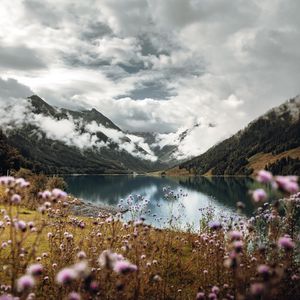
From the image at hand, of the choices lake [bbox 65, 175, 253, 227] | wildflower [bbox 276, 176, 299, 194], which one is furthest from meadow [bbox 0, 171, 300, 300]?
lake [bbox 65, 175, 253, 227]

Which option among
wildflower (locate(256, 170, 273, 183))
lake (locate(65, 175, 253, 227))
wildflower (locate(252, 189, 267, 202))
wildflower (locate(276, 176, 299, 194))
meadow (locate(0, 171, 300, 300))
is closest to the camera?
wildflower (locate(276, 176, 299, 194))

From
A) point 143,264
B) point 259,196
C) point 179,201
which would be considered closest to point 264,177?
point 259,196

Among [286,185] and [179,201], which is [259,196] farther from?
[179,201]

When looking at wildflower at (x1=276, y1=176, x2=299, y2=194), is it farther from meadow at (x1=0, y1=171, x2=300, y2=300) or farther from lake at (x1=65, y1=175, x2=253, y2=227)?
lake at (x1=65, y1=175, x2=253, y2=227)

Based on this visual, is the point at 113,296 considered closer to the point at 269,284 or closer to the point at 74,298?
the point at 74,298

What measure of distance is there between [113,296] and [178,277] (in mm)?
3533

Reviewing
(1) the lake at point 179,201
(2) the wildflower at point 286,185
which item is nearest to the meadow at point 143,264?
(2) the wildflower at point 286,185

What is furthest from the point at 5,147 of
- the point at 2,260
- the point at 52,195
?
the point at 52,195

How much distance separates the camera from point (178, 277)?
12.1 metres

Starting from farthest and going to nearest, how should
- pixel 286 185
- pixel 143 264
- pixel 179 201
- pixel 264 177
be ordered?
pixel 179 201 < pixel 143 264 < pixel 264 177 < pixel 286 185

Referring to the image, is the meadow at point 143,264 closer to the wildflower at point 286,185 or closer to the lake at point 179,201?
the wildflower at point 286,185

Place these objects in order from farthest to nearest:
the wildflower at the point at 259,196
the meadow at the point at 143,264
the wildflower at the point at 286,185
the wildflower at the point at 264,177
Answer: the meadow at the point at 143,264
the wildflower at the point at 259,196
the wildflower at the point at 264,177
the wildflower at the point at 286,185

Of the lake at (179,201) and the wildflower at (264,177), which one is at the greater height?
the wildflower at (264,177)

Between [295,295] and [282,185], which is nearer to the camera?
[282,185]
